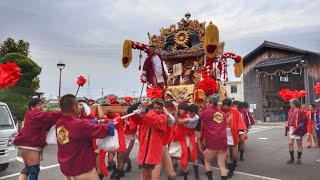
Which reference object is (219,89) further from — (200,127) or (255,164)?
(200,127)

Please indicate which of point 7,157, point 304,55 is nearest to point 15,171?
point 7,157

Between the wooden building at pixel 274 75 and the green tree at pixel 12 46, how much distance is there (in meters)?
19.5

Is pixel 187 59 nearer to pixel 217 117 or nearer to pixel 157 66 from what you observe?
pixel 157 66

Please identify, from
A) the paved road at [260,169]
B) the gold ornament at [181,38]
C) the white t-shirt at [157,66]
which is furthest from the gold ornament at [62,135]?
the gold ornament at [181,38]

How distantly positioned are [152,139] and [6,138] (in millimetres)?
4397

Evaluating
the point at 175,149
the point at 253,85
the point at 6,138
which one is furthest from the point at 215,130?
the point at 253,85

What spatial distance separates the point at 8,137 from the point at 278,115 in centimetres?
2756

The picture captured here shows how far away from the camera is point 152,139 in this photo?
4531mm

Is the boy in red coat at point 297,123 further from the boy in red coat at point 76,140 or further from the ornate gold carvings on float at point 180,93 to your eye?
the boy in red coat at point 76,140

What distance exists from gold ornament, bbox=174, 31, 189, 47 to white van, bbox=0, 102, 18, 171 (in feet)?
21.3

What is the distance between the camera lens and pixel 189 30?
1080cm

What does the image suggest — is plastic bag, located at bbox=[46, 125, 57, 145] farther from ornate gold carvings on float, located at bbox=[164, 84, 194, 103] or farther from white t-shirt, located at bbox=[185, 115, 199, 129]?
ornate gold carvings on float, located at bbox=[164, 84, 194, 103]

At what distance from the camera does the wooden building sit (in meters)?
22.2

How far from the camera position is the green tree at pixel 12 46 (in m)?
17.0
